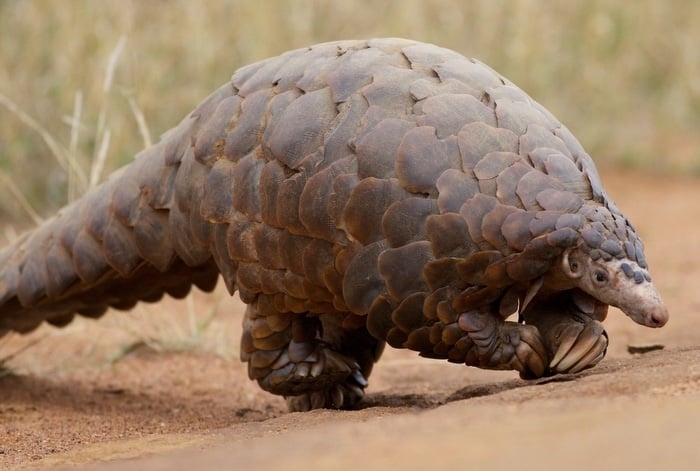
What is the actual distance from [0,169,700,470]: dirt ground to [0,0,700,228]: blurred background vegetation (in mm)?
1114

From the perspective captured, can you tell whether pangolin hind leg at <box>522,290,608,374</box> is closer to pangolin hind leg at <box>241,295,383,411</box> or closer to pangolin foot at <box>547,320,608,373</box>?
pangolin foot at <box>547,320,608,373</box>

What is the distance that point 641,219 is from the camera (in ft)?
34.0

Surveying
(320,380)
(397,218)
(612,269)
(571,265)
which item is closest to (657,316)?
(612,269)

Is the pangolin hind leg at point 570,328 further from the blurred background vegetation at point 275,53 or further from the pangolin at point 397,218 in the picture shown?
the blurred background vegetation at point 275,53

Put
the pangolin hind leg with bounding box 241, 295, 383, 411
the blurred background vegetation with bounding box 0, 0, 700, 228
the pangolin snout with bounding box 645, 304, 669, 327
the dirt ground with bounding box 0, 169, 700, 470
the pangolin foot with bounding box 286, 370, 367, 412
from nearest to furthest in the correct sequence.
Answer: the dirt ground with bounding box 0, 169, 700, 470, the pangolin snout with bounding box 645, 304, 669, 327, the pangolin hind leg with bounding box 241, 295, 383, 411, the pangolin foot with bounding box 286, 370, 367, 412, the blurred background vegetation with bounding box 0, 0, 700, 228

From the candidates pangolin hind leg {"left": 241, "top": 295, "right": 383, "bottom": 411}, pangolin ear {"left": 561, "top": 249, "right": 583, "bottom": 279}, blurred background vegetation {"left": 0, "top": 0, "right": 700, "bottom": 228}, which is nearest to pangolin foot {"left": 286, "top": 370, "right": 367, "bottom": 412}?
pangolin hind leg {"left": 241, "top": 295, "right": 383, "bottom": 411}

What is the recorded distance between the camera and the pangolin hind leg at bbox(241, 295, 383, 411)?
4.35 metres

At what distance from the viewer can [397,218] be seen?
375cm

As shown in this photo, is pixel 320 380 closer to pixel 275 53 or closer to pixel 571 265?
pixel 571 265

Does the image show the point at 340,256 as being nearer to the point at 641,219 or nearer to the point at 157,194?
the point at 157,194

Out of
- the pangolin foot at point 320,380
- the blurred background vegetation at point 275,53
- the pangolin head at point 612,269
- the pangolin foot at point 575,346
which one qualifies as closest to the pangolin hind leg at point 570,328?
the pangolin foot at point 575,346

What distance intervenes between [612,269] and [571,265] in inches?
5.1

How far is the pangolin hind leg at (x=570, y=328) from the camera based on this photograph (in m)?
3.92

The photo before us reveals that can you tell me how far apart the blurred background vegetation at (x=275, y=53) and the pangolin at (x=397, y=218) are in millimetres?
1928
